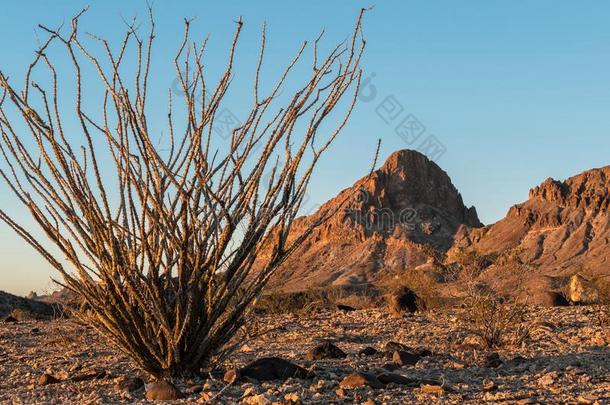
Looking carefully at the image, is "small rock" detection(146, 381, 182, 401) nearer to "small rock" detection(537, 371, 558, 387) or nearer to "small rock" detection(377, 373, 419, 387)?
"small rock" detection(377, 373, 419, 387)

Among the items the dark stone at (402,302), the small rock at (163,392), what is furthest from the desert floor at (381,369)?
the dark stone at (402,302)

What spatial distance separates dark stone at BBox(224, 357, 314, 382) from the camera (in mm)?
5980

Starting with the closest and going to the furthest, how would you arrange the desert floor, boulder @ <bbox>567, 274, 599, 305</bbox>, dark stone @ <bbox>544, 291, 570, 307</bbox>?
1. the desert floor
2. dark stone @ <bbox>544, 291, 570, 307</bbox>
3. boulder @ <bbox>567, 274, 599, 305</bbox>

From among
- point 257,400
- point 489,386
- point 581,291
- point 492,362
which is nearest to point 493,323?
point 492,362

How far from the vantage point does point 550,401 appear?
5.10 metres

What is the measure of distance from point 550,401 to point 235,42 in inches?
135

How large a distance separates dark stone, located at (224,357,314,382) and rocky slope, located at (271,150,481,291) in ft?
169

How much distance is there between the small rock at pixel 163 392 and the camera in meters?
5.50

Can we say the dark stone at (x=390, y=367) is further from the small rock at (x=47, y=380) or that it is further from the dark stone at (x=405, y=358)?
the small rock at (x=47, y=380)

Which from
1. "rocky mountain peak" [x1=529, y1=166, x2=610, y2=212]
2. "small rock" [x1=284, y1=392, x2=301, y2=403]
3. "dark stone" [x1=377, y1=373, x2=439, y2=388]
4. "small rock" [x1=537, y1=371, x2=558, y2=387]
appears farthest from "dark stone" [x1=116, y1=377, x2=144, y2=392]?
"rocky mountain peak" [x1=529, y1=166, x2=610, y2=212]

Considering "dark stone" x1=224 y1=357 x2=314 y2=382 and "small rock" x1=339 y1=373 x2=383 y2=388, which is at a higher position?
"dark stone" x1=224 y1=357 x2=314 y2=382

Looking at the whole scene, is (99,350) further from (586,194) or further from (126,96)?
(586,194)

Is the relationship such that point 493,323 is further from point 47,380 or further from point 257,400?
point 47,380

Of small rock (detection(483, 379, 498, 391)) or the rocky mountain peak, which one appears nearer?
small rock (detection(483, 379, 498, 391))
